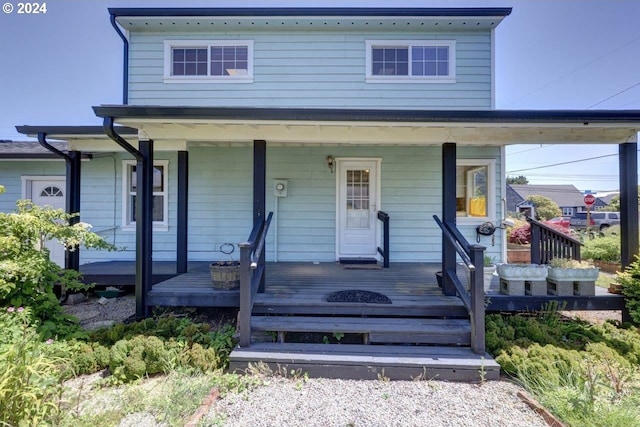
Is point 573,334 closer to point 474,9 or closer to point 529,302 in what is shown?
point 529,302

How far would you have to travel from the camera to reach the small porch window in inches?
245

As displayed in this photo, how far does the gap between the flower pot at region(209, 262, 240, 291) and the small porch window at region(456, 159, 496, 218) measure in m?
4.80

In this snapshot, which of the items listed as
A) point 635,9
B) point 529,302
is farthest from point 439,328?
point 635,9

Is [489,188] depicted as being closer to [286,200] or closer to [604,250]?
[286,200]

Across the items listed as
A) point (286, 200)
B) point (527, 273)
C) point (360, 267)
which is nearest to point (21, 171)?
point (286, 200)

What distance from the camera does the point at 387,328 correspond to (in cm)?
326

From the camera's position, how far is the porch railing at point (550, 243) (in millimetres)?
5035

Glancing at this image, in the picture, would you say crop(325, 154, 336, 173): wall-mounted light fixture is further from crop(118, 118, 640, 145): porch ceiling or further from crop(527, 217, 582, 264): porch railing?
crop(527, 217, 582, 264): porch railing

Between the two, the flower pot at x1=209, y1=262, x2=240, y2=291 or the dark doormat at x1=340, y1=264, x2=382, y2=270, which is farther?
the dark doormat at x1=340, y1=264, x2=382, y2=270

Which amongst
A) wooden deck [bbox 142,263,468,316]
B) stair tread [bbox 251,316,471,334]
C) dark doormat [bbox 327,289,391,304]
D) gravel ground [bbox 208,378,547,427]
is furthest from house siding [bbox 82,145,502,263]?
gravel ground [bbox 208,378,547,427]

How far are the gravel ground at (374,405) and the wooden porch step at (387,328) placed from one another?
503 mm

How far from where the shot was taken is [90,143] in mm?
5355

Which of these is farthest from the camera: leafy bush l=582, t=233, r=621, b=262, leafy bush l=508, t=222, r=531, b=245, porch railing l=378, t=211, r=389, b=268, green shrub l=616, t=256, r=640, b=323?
leafy bush l=508, t=222, r=531, b=245

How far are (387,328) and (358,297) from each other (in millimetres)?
616
